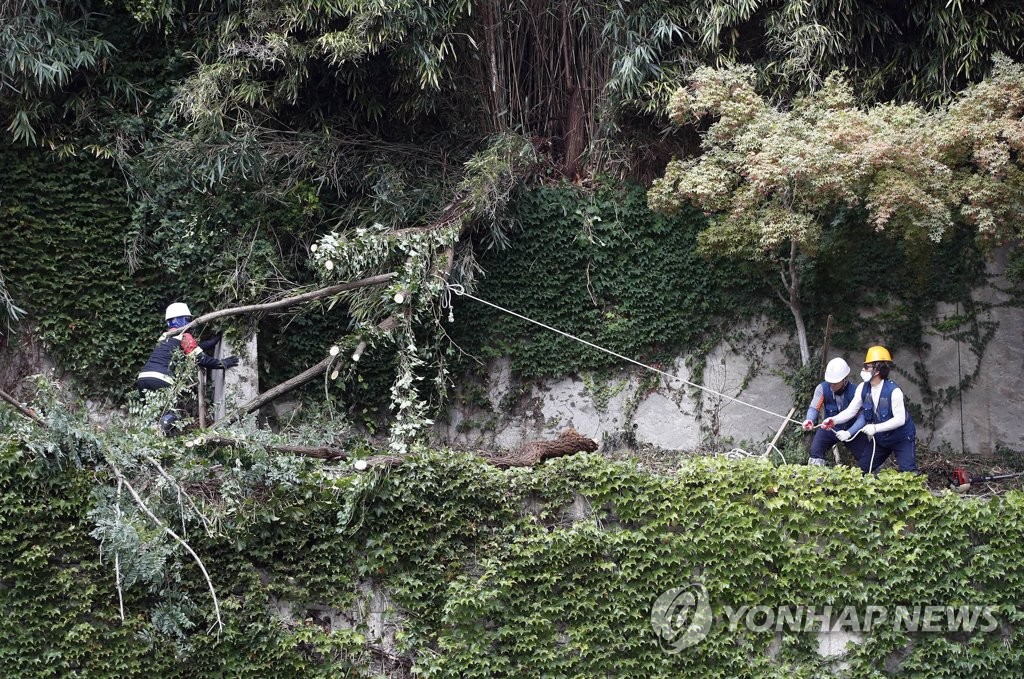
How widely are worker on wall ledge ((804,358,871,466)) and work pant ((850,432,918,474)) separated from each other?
33 millimetres

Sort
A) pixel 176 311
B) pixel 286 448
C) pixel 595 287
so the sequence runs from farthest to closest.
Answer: pixel 595 287
pixel 176 311
pixel 286 448

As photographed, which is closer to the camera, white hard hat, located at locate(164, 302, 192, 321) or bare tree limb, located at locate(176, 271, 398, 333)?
white hard hat, located at locate(164, 302, 192, 321)

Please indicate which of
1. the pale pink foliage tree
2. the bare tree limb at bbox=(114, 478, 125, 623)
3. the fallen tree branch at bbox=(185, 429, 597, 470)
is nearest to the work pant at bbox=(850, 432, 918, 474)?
the pale pink foliage tree

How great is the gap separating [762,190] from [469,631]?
16.1 ft

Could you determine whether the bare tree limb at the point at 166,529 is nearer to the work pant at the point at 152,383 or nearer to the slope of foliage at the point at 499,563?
the slope of foliage at the point at 499,563

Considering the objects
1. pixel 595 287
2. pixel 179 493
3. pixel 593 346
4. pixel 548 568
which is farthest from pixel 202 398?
pixel 595 287

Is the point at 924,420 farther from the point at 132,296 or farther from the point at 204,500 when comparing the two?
the point at 132,296

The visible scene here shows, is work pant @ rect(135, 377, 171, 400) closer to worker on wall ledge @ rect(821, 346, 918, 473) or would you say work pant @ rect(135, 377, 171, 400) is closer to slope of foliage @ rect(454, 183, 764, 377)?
slope of foliage @ rect(454, 183, 764, 377)

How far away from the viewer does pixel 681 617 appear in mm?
8195

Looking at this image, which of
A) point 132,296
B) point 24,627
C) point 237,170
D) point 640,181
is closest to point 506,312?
point 640,181

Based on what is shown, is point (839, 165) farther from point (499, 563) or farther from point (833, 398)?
point (499, 563)

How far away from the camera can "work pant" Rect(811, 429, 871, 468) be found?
9.09 metres

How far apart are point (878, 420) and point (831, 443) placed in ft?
1.60

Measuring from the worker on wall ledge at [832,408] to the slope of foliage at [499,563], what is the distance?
968 millimetres
